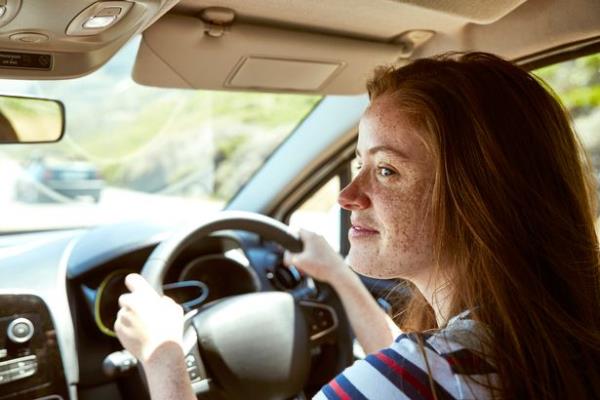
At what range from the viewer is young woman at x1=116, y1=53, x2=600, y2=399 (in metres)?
1.16

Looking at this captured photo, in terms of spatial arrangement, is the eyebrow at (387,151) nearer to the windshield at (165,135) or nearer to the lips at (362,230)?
the lips at (362,230)

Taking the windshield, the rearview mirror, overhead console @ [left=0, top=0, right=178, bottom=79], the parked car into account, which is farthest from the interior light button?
the windshield

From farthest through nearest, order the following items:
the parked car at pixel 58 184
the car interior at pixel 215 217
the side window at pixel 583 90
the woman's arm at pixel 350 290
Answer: the parked car at pixel 58 184 → the side window at pixel 583 90 → the woman's arm at pixel 350 290 → the car interior at pixel 215 217

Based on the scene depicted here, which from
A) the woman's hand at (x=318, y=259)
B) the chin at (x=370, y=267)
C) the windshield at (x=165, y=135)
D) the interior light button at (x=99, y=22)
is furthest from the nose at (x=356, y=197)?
the windshield at (x=165, y=135)

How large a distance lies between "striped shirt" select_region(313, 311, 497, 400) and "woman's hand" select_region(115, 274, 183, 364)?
620 mm

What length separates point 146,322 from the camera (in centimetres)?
173

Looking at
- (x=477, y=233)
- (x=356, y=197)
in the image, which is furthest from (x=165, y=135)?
(x=477, y=233)

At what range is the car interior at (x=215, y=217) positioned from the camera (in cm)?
179

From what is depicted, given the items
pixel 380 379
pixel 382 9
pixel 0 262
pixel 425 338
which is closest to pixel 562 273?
pixel 425 338

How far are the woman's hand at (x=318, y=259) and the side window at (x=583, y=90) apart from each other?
0.95 metres

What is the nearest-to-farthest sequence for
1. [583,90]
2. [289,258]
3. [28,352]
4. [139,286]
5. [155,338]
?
[155,338], [139,286], [28,352], [289,258], [583,90]

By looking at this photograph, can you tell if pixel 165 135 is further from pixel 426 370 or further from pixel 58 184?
pixel 426 370

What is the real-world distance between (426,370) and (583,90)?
9.88ft

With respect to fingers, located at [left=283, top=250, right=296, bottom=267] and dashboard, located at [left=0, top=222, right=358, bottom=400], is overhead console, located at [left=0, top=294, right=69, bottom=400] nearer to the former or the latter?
dashboard, located at [left=0, top=222, right=358, bottom=400]
